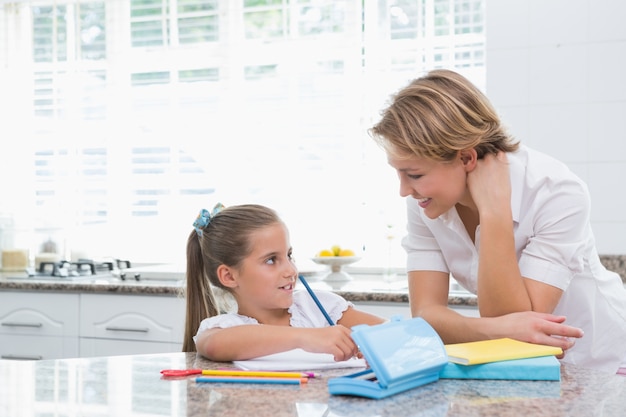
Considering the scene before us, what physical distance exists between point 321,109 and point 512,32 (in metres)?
0.86

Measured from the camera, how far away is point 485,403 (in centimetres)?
98

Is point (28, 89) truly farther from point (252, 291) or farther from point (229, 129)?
point (252, 291)

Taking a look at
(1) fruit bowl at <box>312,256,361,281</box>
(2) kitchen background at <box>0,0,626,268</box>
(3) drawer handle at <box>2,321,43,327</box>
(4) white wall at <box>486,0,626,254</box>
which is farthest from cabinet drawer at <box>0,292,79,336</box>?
(4) white wall at <box>486,0,626,254</box>

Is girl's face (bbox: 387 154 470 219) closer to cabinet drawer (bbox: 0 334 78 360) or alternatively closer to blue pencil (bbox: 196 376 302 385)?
blue pencil (bbox: 196 376 302 385)

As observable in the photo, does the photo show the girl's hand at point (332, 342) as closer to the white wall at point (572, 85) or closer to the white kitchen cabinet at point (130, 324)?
the white kitchen cabinet at point (130, 324)

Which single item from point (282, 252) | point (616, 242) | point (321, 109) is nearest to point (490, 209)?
point (282, 252)

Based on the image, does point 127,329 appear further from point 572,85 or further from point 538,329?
point 538,329

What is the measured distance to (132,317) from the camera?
9.83ft

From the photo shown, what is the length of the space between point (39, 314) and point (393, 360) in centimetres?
242

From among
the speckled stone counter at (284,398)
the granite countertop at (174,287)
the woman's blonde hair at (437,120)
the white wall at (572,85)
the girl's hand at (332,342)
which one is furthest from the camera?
the white wall at (572,85)

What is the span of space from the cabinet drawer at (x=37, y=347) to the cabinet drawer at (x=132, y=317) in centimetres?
8

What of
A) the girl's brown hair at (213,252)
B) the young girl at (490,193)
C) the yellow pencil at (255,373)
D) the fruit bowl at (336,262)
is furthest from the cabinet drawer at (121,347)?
the yellow pencil at (255,373)

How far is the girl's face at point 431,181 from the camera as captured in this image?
4.67ft

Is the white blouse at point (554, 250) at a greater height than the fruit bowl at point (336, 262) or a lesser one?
greater
